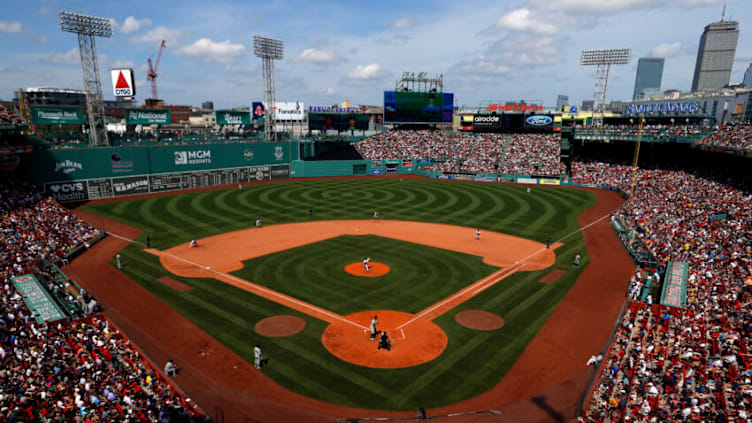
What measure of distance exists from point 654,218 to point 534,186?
25288 mm

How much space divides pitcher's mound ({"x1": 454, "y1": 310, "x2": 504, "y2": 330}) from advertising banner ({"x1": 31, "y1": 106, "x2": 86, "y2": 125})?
51.0m

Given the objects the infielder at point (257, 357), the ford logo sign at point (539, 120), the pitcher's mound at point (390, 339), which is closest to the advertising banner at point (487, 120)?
the ford logo sign at point (539, 120)

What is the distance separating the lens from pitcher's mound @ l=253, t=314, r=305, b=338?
19656mm

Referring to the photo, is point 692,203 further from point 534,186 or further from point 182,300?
point 182,300

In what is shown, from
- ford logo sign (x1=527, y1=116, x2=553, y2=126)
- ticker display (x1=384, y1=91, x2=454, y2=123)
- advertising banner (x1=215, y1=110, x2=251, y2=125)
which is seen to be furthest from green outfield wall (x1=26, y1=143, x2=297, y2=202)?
ford logo sign (x1=527, y1=116, x2=553, y2=126)

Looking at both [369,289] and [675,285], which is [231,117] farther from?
[675,285]

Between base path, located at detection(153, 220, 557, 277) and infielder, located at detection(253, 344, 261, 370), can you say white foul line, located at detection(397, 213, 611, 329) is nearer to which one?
base path, located at detection(153, 220, 557, 277)

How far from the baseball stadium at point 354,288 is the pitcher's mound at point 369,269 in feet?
0.62

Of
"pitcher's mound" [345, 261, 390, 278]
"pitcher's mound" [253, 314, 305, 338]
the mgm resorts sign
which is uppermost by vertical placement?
the mgm resorts sign

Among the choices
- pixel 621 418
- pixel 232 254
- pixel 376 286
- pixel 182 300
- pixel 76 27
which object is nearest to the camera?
pixel 621 418

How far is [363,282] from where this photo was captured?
25406 mm

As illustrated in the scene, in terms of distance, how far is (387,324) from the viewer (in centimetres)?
2039

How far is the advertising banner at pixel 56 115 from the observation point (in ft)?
154

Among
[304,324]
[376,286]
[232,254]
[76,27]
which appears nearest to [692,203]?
[376,286]
